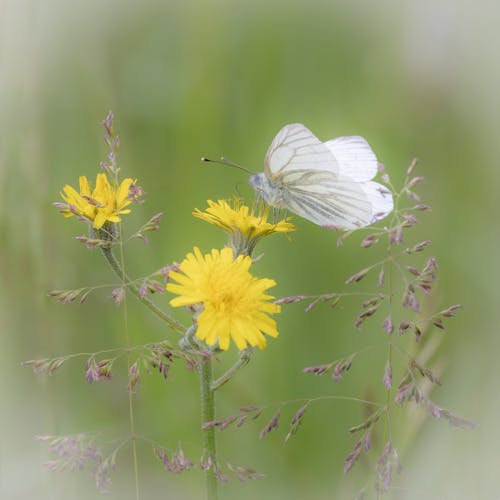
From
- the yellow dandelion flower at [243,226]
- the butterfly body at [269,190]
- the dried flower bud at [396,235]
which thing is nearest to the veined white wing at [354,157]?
the butterfly body at [269,190]

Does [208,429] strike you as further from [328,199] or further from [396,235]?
[328,199]

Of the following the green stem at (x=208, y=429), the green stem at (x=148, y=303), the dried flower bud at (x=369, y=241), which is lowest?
the green stem at (x=208, y=429)

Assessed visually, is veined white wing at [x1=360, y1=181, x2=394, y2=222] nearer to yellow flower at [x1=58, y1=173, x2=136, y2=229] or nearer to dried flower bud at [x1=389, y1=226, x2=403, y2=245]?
dried flower bud at [x1=389, y1=226, x2=403, y2=245]

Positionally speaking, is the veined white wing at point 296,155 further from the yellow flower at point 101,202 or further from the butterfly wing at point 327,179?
the yellow flower at point 101,202

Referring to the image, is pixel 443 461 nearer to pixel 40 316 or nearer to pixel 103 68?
pixel 40 316

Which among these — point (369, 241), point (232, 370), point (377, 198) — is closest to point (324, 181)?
point (377, 198)

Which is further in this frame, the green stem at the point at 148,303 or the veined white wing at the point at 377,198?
the veined white wing at the point at 377,198
